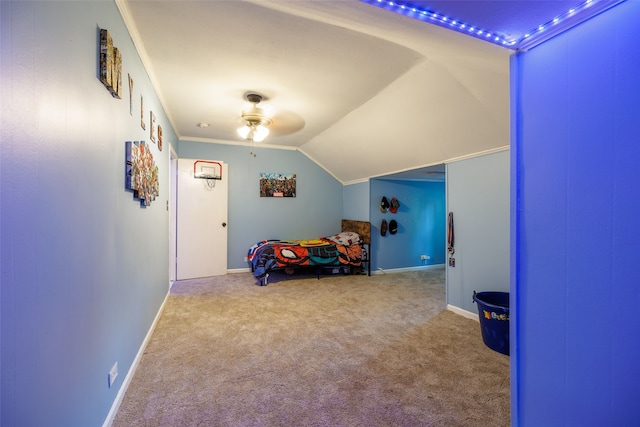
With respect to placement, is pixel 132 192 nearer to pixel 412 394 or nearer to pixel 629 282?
pixel 412 394

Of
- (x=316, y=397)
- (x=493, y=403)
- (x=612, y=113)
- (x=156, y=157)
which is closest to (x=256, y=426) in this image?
(x=316, y=397)

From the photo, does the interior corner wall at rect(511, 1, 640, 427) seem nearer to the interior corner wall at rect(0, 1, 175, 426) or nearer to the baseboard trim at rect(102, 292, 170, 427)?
the interior corner wall at rect(0, 1, 175, 426)

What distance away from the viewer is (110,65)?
58.5 inches

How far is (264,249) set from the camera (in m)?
4.44

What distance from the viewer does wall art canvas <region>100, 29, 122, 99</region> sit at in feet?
4.63

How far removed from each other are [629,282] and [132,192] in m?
2.62

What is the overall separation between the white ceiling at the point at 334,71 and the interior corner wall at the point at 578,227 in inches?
14.0

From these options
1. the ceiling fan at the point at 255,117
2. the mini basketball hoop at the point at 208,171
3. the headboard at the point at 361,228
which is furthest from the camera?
the headboard at the point at 361,228

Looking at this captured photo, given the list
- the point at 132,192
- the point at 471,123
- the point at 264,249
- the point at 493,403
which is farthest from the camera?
the point at 264,249

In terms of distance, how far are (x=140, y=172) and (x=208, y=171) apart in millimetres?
2881

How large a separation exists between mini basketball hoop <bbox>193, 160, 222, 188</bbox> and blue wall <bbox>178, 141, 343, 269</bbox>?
0.54ft

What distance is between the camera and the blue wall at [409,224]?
5273 millimetres

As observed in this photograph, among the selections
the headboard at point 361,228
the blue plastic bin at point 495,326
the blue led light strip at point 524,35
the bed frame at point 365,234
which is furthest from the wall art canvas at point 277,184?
the blue led light strip at point 524,35

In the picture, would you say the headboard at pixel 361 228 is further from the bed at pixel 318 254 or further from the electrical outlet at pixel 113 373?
the electrical outlet at pixel 113 373
